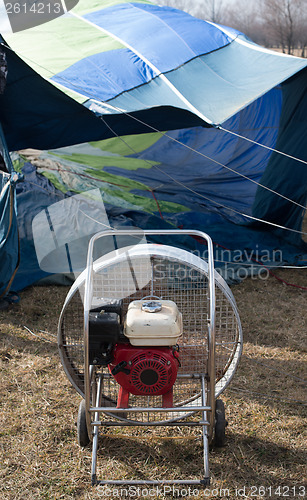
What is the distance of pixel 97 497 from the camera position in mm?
1853

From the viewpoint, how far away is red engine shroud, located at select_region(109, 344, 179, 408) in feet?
6.05

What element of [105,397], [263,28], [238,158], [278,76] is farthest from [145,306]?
[263,28]

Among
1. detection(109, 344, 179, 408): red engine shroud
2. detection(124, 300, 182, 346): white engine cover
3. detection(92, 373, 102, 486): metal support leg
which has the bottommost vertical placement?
detection(92, 373, 102, 486): metal support leg

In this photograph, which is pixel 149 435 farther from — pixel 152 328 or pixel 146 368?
pixel 152 328

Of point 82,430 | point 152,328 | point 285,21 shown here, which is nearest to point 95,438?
point 82,430

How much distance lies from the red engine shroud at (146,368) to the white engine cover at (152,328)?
41 millimetres

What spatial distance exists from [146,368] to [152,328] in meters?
0.16

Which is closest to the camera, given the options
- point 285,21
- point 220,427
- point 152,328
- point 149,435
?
point 152,328

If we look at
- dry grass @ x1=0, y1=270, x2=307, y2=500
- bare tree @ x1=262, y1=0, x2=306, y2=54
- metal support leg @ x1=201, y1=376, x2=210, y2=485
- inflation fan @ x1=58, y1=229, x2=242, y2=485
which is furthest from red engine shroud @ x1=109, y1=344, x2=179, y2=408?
bare tree @ x1=262, y1=0, x2=306, y2=54

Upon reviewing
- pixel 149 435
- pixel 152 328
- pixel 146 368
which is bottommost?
pixel 149 435

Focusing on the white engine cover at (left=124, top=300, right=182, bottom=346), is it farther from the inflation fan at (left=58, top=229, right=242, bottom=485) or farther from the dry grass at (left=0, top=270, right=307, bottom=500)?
the dry grass at (left=0, top=270, right=307, bottom=500)

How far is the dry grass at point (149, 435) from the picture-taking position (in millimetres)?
1930

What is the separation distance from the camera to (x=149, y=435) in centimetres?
217

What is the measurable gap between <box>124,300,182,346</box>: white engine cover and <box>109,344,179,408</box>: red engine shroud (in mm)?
41
